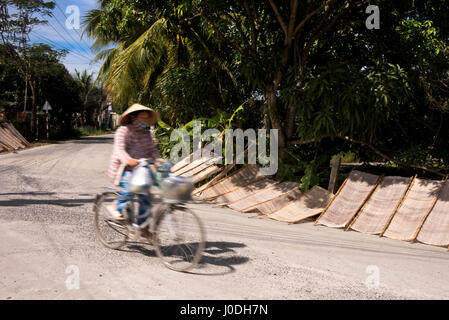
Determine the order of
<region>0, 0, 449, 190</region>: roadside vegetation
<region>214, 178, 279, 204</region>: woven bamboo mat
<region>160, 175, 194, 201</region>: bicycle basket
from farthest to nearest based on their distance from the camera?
<region>214, 178, 279, 204</region>: woven bamboo mat
<region>0, 0, 449, 190</region>: roadside vegetation
<region>160, 175, 194, 201</region>: bicycle basket

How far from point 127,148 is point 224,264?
170 centimetres

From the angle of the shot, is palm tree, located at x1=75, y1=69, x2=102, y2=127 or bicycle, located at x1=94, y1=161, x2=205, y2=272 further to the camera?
palm tree, located at x1=75, y1=69, x2=102, y2=127

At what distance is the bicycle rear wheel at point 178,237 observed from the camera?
3725 mm

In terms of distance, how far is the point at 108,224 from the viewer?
4641mm

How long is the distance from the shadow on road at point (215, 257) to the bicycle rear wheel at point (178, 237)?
0.18 m

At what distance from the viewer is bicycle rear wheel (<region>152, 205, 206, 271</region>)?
372 centimetres

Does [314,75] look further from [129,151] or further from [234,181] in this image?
[129,151]

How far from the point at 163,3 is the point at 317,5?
3.67 meters

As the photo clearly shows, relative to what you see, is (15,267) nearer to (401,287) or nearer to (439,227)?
(401,287)

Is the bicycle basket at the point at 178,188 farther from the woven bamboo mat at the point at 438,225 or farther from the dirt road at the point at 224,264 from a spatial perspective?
the woven bamboo mat at the point at 438,225

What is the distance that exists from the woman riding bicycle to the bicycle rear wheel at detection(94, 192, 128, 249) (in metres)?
0.11

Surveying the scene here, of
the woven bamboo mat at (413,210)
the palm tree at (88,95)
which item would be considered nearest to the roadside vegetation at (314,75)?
the woven bamboo mat at (413,210)

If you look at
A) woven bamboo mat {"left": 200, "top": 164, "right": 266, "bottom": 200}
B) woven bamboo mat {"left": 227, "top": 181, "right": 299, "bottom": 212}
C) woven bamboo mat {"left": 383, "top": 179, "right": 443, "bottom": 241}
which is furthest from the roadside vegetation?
woven bamboo mat {"left": 383, "top": 179, "right": 443, "bottom": 241}

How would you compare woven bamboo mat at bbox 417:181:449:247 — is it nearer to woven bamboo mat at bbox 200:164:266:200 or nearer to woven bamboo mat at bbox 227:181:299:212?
woven bamboo mat at bbox 227:181:299:212
